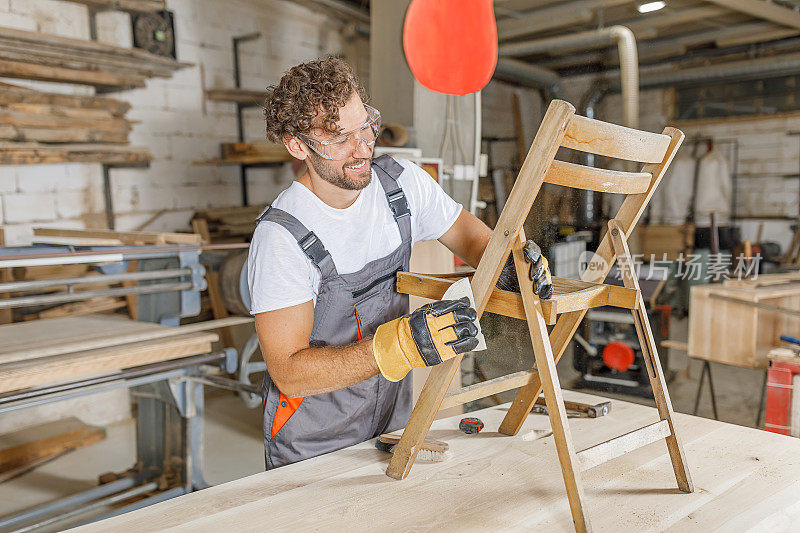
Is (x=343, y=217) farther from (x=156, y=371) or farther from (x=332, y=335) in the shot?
(x=156, y=371)

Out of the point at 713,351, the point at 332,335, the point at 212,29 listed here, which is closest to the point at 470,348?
the point at 332,335

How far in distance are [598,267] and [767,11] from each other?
3.30m

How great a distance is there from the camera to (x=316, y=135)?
159 centimetres

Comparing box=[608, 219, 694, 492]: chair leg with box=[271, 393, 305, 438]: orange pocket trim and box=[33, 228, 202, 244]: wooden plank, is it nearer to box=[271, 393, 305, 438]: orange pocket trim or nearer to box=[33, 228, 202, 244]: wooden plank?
box=[271, 393, 305, 438]: orange pocket trim

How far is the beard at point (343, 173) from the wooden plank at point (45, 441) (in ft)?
9.72

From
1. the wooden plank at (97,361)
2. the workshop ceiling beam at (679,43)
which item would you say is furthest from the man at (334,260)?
the workshop ceiling beam at (679,43)

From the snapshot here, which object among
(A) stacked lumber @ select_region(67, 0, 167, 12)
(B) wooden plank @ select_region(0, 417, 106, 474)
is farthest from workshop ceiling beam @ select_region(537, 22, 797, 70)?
(B) wooden plank @ select_region(0, 417, 106, 474)

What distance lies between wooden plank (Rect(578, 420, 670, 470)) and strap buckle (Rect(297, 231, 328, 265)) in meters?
0.73

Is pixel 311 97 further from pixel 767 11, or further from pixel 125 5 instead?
pixel 767 11

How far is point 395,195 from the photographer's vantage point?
174cm

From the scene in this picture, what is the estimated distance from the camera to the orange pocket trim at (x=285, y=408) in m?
1.66

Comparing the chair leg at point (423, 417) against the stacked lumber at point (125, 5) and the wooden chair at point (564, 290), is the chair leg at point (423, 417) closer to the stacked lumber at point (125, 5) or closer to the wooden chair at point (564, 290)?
the wooden chair at point (564, 290)

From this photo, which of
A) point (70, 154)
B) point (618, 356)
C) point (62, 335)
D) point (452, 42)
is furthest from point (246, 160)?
point (618, 356)

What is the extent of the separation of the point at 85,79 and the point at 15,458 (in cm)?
221
